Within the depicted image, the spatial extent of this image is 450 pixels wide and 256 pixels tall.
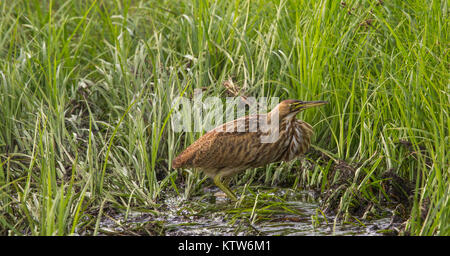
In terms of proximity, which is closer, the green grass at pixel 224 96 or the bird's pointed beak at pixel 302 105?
the green grass at pixel 224 96

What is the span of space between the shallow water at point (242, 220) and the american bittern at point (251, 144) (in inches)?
8.8

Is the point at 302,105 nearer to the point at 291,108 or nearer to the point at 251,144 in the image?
the point at 291,108

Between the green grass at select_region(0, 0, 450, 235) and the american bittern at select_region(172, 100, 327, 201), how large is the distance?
17 cm

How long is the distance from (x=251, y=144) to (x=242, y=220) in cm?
58

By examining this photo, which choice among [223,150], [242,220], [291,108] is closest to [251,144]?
[223,150]

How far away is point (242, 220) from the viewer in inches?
157

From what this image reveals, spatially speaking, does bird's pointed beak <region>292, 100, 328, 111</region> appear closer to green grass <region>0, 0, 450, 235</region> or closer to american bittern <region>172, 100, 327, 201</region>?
american bittern <region>172, 100, 327, 201</region>

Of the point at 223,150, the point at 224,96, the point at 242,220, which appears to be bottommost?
the point at 242,220

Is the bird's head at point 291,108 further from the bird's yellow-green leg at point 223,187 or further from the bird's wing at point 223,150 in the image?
the bird's yellow-green leg at point 223,187

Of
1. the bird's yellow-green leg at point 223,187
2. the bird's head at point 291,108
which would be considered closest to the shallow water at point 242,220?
the bird's yellow-green leg at point 223,187

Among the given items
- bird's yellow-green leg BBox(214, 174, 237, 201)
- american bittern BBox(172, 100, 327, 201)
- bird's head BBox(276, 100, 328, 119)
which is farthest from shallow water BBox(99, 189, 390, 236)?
bird's head BBox(276, 100, 328, 119)

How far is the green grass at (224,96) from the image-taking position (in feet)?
13.0
